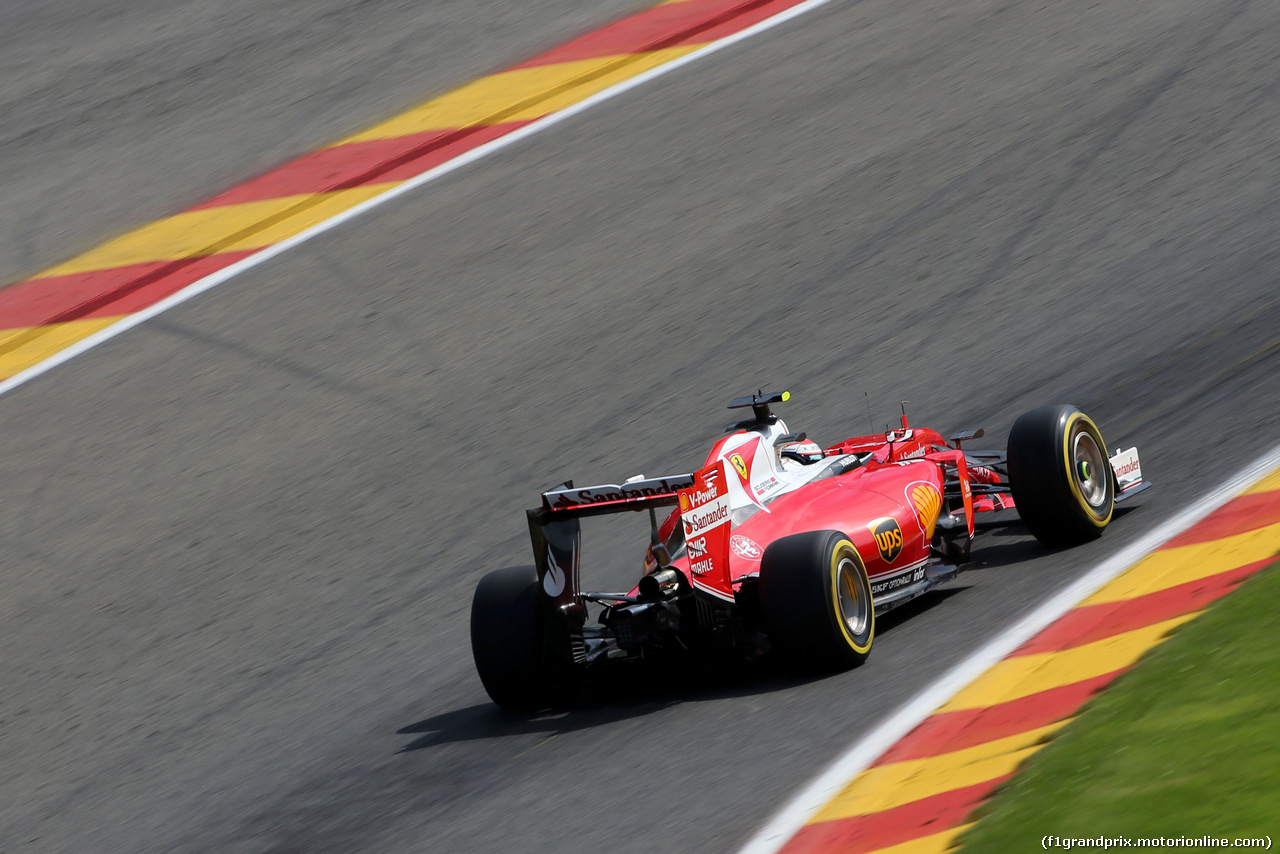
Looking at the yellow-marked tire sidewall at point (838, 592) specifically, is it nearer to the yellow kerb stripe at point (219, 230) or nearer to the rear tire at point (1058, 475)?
the rear tire at point (1058, 475)

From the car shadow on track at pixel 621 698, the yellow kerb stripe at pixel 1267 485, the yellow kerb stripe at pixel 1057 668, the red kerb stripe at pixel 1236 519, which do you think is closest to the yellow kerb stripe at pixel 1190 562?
the red kerb stripe at pixel 1236 519

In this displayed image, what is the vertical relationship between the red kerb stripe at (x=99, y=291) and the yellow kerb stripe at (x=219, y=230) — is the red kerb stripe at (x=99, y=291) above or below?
below

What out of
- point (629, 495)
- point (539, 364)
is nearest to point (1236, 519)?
point (629, 495)

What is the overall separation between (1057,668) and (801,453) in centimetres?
265

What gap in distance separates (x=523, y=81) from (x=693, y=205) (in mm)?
4209

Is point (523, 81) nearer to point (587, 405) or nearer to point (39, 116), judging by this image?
point (39, 116)

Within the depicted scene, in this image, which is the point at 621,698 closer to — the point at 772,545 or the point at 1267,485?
the point at 772,545

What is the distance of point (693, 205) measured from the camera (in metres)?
14.7

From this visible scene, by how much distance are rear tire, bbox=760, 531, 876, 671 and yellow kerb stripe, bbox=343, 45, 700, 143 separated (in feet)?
35.4

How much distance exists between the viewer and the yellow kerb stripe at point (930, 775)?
5.59 meters

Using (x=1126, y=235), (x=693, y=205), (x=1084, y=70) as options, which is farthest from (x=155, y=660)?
(x=1084, y=70)

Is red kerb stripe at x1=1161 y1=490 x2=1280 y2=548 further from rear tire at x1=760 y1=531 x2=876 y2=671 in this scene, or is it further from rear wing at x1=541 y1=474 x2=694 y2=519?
rear wing at x1=541 y1=474 x2=694 y2=519

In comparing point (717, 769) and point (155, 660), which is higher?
point (155, 660)

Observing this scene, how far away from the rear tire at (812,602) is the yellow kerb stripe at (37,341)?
369 inches
